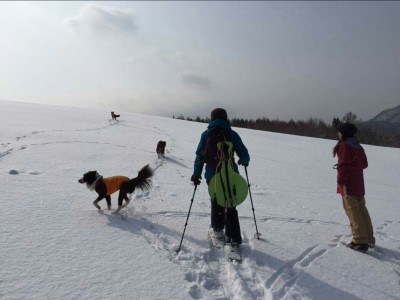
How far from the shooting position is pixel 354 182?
4227mm

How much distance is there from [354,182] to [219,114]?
2.12 m

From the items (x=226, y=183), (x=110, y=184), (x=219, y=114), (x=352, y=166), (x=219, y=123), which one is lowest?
(x=110, y=184)

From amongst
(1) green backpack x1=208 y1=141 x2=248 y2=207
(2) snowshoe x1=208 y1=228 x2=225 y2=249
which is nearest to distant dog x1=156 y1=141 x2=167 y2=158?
(2) snowshoe x1=208 y1=228 x2=225 y2=249

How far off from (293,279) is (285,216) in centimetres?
214

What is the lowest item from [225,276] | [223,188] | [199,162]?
[225,276]

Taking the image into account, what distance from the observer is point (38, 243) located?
3480mm

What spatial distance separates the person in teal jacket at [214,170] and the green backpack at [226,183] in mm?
126

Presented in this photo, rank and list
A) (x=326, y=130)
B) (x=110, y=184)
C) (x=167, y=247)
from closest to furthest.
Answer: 1. (x=167, y=247)
2. (x=110, y=184)
3. (x=326, y=130)

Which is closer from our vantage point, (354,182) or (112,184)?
(354,182)

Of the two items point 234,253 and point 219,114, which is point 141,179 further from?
point 234,253

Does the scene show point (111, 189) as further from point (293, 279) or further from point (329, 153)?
point (329, 153)

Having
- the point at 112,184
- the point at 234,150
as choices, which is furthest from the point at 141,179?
the point at 234,150

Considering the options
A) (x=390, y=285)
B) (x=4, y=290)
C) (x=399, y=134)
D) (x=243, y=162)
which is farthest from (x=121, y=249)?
(x=399, y=134)

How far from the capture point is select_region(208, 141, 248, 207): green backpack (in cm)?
379
